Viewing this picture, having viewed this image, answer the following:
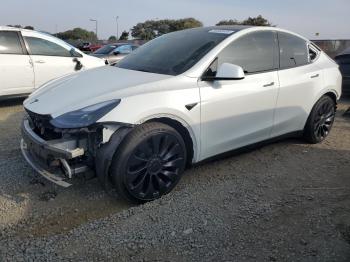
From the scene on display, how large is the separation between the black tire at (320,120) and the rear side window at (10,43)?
5582 millimetres

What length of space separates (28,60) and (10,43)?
447 mm

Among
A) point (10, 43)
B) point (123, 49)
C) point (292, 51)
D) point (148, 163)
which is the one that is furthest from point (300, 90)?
point (123, 49)

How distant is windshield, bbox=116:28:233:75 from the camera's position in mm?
4137

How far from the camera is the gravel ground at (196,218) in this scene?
300 cm

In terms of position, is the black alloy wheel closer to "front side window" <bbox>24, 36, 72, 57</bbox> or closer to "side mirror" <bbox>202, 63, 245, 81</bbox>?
"side mirror" <bbox>202, 63, 245, 81</bbox>

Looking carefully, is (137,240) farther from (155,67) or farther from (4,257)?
(155,67)

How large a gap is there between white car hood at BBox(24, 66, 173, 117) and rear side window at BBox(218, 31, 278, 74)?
2.66 ft

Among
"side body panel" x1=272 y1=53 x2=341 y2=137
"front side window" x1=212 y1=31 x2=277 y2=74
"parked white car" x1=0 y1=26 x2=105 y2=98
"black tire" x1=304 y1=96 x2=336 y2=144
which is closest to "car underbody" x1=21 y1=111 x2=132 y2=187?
"front side window" x1=212 y1=31 x2=277 y2=74

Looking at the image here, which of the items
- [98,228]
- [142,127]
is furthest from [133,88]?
[98,228]

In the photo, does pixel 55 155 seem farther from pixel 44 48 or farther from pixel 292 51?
pixel 44 48

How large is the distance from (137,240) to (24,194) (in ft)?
4.53

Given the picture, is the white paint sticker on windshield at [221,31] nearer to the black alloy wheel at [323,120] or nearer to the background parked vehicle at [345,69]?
the black alloy wheel at [323,120]

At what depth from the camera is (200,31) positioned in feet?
15.6

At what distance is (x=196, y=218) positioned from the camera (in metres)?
3.49
